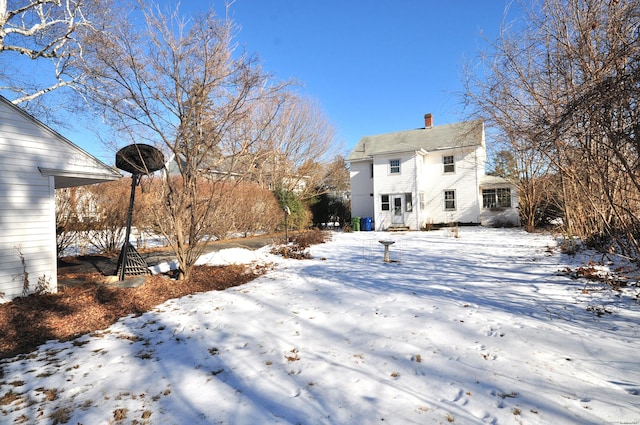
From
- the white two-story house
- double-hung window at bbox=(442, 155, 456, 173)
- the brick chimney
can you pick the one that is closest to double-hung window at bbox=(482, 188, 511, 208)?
the white two-story house

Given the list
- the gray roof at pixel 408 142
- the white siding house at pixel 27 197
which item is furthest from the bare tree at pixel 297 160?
the white siding house at pixel 27 197

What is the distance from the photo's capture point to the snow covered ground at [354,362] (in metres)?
2.55

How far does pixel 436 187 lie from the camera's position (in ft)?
74.0

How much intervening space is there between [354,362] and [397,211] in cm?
1941

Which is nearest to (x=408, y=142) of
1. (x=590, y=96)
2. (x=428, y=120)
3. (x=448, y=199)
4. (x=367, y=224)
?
(x=428, y=120)

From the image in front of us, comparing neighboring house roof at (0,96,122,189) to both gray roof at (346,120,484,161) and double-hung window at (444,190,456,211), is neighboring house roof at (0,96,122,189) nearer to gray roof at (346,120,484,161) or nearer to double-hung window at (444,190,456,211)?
gray roof at (346,120,484,161)

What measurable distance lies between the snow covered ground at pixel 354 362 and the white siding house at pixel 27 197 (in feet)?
8.45

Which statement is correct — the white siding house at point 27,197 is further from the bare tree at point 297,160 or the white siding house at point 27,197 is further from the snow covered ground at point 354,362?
the bare tree at point 297,160

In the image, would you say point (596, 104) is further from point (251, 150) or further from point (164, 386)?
point (251, 150)

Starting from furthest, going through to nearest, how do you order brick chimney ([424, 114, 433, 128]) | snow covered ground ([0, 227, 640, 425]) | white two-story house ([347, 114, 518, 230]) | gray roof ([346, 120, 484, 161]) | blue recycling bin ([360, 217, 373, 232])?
brick chimney ([424, 114, 433, 128]), blue recycling bin ([360, 217, 373, 232]), gray roof ([346, 120, 484, 161]), white two-story house ([347, 114, 518, 230]), snow covered ground ([0, 227, 640, 425])

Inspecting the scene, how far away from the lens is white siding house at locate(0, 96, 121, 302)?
560cm

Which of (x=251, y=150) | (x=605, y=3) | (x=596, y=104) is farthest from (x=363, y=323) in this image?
(x=605, y=3)

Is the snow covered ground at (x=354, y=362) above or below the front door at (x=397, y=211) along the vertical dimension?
below

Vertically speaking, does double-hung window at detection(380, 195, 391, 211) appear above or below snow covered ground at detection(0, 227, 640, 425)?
above
